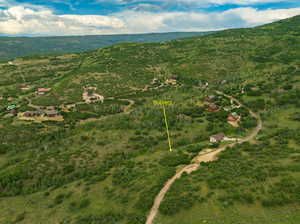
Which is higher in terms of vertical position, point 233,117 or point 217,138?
point 233,117

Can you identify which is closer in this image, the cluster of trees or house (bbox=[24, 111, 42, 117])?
the cluster of trees

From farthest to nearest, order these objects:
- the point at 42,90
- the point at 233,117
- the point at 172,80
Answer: the point at 172,80
the point at 42,90
the point at 233,117

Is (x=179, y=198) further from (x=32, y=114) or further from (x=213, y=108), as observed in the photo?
(x=32, y=114)

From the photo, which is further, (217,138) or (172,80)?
(172,80)

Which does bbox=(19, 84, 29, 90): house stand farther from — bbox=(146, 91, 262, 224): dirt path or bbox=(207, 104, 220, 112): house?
bbox=(146, 91, 262, 224): dirt path

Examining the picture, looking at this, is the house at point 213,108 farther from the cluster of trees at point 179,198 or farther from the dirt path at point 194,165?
the cluster of trees at point 179,198

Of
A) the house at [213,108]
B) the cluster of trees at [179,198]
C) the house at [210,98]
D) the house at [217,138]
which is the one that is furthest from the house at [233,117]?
the cluster of trees at [179,198]

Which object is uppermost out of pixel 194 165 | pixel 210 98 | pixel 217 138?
pixel 210 98

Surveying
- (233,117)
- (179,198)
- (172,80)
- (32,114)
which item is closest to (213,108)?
(233,117)

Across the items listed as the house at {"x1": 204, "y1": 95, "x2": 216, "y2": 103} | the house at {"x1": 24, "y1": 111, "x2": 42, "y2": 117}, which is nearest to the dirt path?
the house at {"x1": 204, "y1": 95, "x2": 216, "y2": 103}
